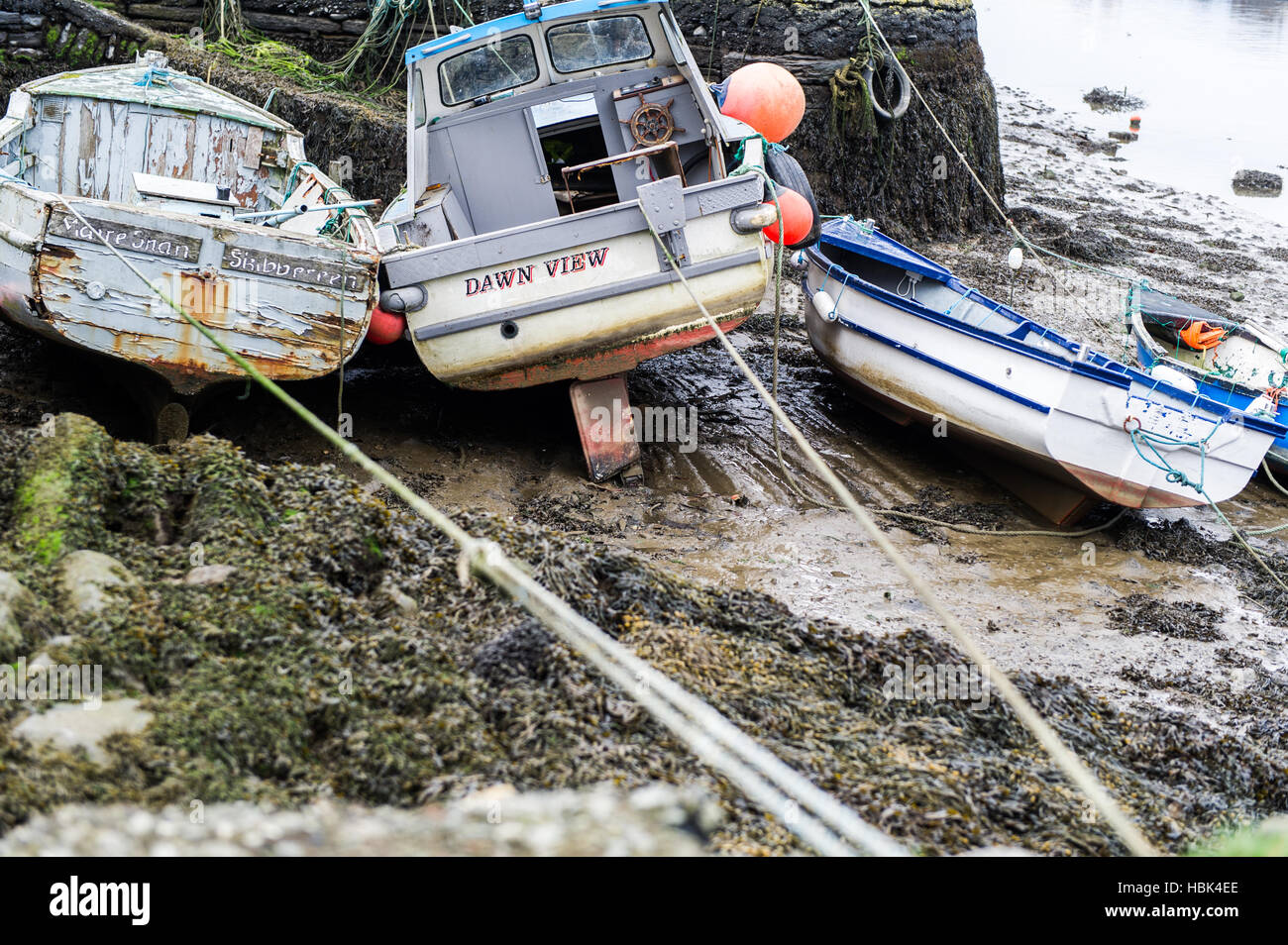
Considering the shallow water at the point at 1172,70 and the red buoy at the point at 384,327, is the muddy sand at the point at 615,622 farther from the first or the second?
the shallow water at the point at 1172,70

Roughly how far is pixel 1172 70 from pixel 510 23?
24.3 m

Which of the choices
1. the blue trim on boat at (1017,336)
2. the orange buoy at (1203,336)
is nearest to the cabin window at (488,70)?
the blue trim on boat at (1017,336)

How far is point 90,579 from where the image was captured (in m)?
3.65

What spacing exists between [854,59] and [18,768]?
35.8 feet

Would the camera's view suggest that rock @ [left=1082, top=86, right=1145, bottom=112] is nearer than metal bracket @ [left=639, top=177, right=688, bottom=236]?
No

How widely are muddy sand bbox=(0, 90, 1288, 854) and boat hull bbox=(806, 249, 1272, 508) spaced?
482mm

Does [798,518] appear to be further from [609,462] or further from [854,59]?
[854,59]

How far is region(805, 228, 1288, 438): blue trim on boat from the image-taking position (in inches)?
275

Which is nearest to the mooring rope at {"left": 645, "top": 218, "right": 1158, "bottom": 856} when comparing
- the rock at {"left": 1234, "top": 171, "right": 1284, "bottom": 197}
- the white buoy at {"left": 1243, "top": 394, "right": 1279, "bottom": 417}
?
the white buoy at {"left": 1243, "top": 394, "right": 1279, "bottom": 417}

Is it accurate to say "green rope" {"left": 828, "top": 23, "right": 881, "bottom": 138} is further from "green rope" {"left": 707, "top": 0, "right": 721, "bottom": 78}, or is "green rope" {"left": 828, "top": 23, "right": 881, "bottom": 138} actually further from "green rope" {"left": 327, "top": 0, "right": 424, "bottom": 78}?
"green rope" {"left": 327, "top": 0, "right": 424, "bottom": 78}

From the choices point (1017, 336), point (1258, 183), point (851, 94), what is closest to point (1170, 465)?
point (1017, 336)

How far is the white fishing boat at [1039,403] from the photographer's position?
7000 mm

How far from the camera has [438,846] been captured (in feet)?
9.39
